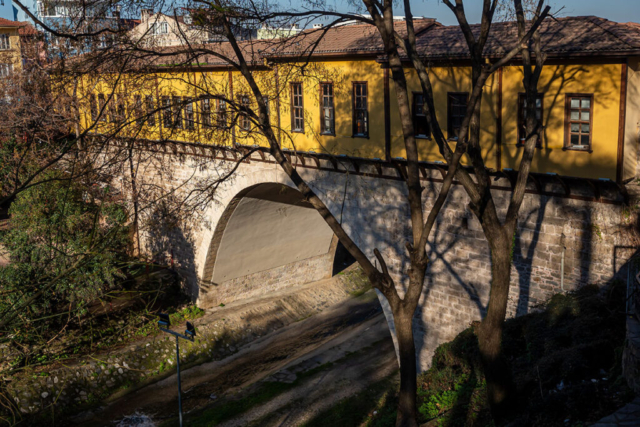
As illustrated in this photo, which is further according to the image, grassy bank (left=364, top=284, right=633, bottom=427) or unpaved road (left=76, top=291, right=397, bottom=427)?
unpaved road (left=76, top=291, right=397, bottom=427)

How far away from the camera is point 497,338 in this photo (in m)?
9.28

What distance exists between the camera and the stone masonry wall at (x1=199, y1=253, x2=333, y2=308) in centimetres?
2330

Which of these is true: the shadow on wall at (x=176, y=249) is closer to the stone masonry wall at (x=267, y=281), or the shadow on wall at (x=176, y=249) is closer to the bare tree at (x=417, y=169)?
the stone masonry wall at (x=267, y=281)

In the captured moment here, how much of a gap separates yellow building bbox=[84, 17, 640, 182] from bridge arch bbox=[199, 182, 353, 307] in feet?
15.7

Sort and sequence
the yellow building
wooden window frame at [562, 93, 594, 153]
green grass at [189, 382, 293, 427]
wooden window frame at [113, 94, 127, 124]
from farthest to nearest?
green grass at [189, 382, 293, 427]
wooden window frame at [562, 93, 594, 153]
the yellow building
wooden window frame at [113, 94, 127, 124]

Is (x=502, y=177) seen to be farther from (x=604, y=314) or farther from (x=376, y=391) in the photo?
(x=376, y=391)

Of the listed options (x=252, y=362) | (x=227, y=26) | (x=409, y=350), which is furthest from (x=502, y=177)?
(x=252, y=362)

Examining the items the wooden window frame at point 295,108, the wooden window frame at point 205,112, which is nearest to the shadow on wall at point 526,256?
the wooden window frame at point 295,108

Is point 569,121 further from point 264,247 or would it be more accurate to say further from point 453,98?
point 264,247

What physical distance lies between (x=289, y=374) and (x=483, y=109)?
10.4 meters

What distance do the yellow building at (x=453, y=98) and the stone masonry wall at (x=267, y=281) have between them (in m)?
8.57

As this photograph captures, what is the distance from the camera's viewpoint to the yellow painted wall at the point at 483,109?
10555 mm

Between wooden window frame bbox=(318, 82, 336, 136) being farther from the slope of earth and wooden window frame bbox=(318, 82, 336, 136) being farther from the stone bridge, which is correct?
the slope of earth

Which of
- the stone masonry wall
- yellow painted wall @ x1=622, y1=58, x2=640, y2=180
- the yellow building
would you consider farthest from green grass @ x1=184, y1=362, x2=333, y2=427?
yellow painted wall @ x1=622, y1=58, x2=640, y2=180
